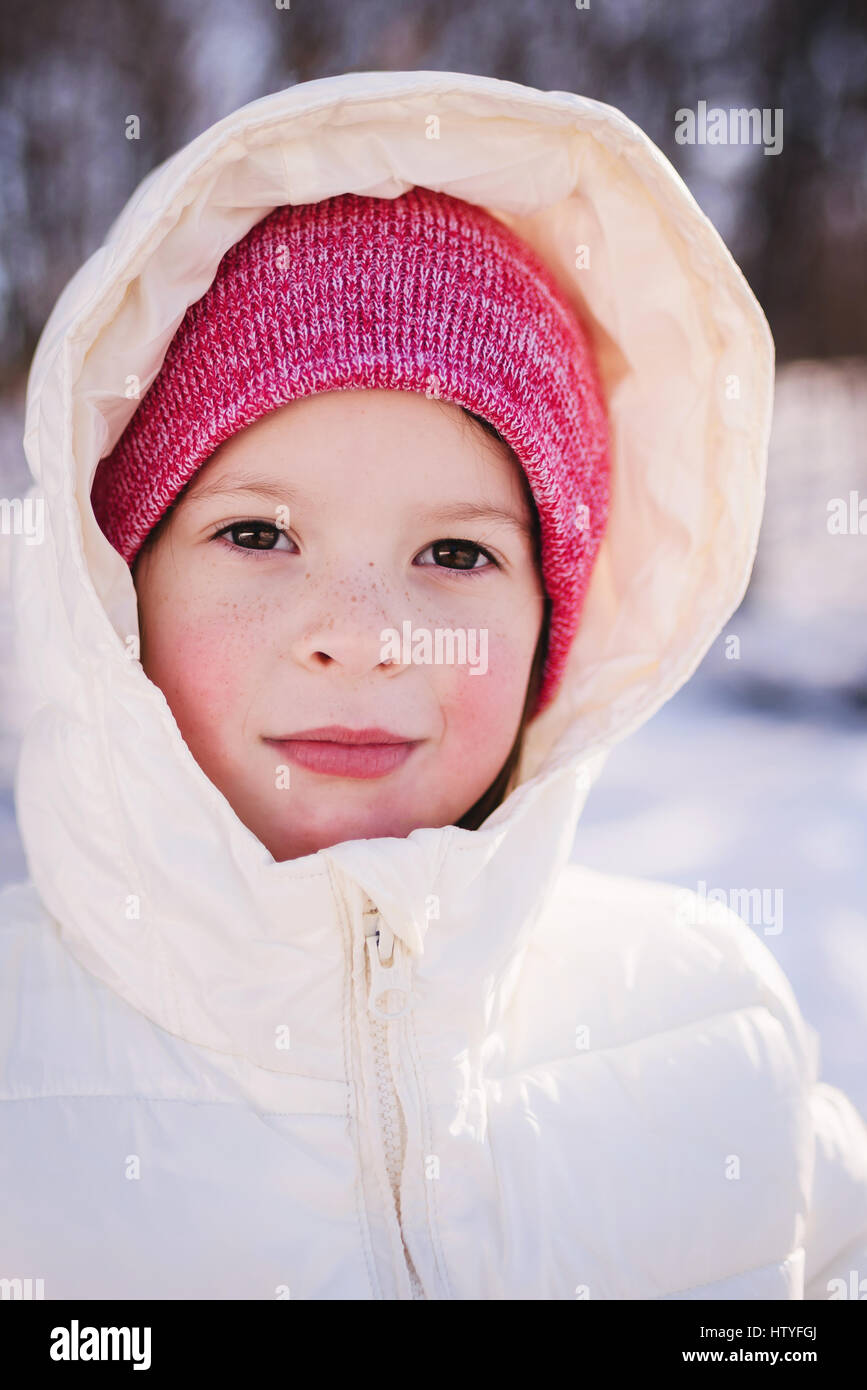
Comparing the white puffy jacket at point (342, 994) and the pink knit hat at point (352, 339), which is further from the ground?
the pink knit hat at point (352, 339)

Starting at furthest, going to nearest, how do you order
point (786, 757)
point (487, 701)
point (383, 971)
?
point (786, 757) < point (487, 701) < point (383, 971)

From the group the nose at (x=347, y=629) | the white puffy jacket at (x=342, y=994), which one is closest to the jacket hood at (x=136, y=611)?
the white puffy jacket at (x=342, y=994)

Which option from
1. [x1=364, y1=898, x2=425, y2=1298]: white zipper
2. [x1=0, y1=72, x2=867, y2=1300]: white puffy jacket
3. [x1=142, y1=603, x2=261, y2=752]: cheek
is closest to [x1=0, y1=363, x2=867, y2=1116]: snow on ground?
[x1=0, y1=72, x2=867, y2=1300]: white puffy jacket

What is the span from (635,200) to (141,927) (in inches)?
31.2

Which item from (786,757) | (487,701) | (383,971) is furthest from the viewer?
(786,757)

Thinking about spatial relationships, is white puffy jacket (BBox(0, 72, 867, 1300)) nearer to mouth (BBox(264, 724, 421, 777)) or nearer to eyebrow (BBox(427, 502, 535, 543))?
mouth (BBox(264, 724, 421, 777))

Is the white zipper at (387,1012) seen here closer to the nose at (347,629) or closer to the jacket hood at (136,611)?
the jacket hood at (136,611)

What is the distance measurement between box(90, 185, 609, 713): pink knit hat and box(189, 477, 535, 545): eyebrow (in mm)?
24

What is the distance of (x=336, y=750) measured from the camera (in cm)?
92

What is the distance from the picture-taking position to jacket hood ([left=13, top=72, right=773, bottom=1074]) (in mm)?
878

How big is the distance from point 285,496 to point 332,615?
0.11 m

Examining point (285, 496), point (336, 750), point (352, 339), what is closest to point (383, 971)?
point (336, 750)

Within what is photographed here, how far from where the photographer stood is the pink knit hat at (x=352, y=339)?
0.91 metres

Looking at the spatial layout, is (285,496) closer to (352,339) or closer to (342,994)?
(352,339)
